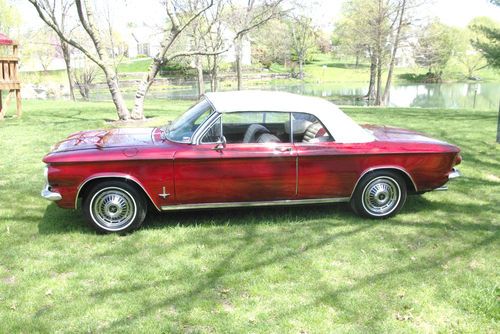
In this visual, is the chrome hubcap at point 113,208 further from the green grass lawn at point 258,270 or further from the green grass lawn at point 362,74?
the green grass lawn at point 362,74

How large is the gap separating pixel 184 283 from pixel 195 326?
69cm

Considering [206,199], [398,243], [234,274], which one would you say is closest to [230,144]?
[206,199]

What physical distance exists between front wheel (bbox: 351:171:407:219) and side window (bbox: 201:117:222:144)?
1.81 meters

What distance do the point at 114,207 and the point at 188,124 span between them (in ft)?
4.22

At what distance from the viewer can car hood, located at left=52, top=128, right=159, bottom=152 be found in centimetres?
523

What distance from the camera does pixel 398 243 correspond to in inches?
197

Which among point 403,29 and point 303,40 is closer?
point 403,29

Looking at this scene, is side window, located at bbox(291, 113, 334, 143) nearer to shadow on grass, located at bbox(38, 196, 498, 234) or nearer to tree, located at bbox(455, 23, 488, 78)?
shadow on grass, located at bbox(38, 196, 498, 234)

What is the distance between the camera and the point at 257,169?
5238mm

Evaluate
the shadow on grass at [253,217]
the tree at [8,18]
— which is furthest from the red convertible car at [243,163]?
the tree at [8,18]

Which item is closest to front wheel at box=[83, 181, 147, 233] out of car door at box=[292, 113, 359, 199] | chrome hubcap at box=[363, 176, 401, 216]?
car door at box=[292, 113, 359, 199]

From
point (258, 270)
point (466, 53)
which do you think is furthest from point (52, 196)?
point (466, 53)

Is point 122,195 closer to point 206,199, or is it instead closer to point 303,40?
point 206,199

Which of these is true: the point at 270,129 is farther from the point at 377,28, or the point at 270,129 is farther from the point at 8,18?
the point at 8,18
